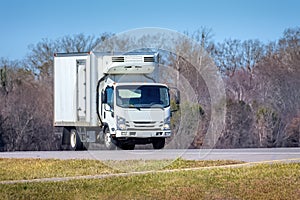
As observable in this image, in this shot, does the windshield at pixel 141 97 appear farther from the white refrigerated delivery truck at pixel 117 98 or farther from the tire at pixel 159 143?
the tire at pixel 159 143

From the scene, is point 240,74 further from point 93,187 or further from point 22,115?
point 93,187

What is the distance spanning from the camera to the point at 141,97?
23719 millimetres

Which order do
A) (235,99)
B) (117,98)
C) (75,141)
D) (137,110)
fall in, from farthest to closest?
(235,99) < (75,141) < (137,110) < (117,98)

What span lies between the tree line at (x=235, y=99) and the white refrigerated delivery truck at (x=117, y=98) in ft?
10.0

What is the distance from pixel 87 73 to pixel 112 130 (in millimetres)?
2510

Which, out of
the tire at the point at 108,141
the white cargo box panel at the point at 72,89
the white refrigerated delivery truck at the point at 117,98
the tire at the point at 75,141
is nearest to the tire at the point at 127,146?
the white refrigerated delivery truck at the point at 117,98

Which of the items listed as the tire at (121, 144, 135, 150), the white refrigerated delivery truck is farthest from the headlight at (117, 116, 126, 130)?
the tire at (121, 144, 135, 150)

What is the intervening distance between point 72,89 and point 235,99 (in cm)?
1677

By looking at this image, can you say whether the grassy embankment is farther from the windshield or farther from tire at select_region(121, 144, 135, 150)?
tire at select_region(121, 144, 135, 150)

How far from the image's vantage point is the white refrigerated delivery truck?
23844mm

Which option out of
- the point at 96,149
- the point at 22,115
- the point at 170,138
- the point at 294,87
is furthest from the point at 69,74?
the point at 294,87

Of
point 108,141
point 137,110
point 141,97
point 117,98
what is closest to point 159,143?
point 108,141

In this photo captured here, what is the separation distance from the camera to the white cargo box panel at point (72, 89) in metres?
25.5

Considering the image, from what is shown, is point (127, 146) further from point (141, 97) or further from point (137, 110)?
point (141, 97)
